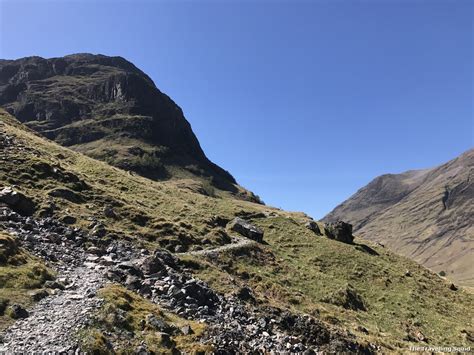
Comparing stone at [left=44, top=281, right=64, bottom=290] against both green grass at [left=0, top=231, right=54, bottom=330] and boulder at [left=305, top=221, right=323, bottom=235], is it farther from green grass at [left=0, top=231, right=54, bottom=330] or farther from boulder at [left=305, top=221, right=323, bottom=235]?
Result: boulder at [left=305, top=221, right=323, bottom=235]

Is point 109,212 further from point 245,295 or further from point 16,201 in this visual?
point 245,295

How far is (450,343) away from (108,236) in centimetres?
3644

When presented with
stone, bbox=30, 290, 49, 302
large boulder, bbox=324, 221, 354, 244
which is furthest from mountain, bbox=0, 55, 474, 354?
large boulder, bbox=324, 221, 354, 244

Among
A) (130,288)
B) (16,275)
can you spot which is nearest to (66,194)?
(130,288)

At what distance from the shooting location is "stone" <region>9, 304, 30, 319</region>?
21.0 metres

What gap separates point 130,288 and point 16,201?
18.6 meters

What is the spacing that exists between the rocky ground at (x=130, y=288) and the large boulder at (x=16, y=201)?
1.74m

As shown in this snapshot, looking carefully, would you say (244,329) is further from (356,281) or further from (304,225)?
(304,225)

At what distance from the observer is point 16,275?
2512cm

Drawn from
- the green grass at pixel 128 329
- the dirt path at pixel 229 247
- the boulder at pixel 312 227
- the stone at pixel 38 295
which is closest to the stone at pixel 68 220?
the dirt path at pixel 229 247

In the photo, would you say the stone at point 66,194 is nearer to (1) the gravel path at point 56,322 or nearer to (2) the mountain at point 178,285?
(2) the mountain at point 178,285

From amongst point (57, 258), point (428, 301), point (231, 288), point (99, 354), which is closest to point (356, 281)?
point (428, 301)

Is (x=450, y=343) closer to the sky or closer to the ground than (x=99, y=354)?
closer to the ground

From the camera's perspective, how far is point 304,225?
280 feet
